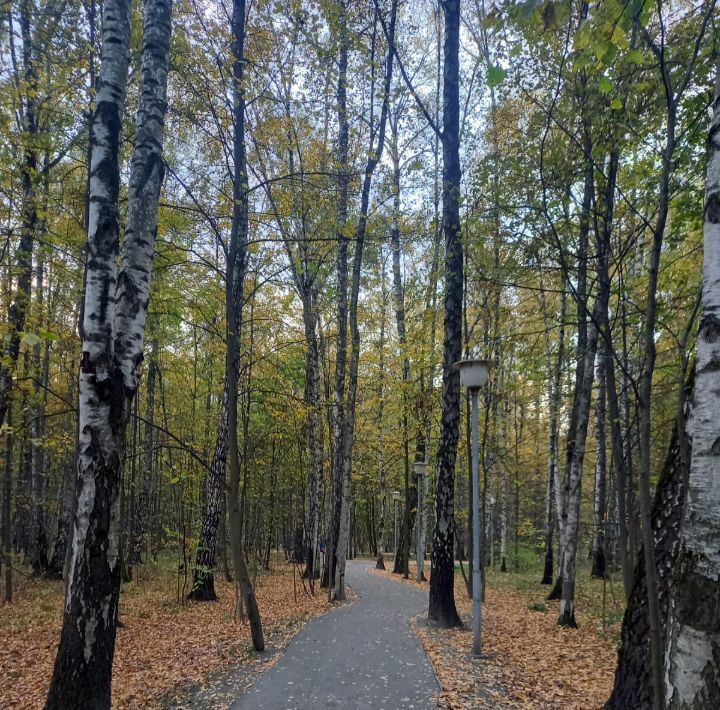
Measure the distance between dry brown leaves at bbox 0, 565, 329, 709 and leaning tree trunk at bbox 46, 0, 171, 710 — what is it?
171 cm

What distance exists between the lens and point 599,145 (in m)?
4.99

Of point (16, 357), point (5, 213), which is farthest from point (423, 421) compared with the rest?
point (5, 213)

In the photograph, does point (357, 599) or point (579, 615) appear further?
point (357, 599)

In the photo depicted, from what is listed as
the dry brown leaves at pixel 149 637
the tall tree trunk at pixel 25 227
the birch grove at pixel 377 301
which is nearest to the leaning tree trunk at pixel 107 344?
the birch grove at pixel 377 301

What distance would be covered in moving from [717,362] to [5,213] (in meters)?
10.9

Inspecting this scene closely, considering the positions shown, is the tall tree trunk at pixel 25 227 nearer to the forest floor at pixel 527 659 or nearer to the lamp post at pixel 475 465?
the lamp post at pixel 475 465

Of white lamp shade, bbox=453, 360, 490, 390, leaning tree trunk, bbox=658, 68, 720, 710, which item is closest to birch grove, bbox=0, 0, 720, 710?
leaning tree trunk, bbox=658, 68, 720, 710

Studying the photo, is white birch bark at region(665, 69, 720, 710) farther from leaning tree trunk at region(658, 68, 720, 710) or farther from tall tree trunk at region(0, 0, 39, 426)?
tall tree trunk at region(0, 0, 39, 426)

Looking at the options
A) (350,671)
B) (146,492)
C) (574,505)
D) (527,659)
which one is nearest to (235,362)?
(350,671)

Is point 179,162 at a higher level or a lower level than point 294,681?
higher

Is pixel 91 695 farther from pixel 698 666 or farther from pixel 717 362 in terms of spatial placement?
pixel 717 362

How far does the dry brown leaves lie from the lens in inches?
215

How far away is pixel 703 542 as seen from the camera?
1.62 meters

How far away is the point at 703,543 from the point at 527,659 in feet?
19.2
